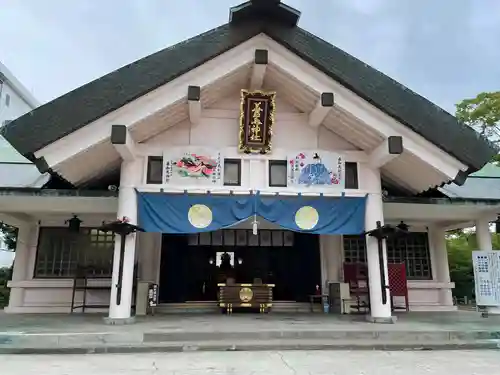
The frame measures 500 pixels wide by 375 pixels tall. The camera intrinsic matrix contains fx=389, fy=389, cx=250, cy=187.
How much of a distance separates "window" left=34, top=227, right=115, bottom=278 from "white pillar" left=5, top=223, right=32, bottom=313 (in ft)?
0.83

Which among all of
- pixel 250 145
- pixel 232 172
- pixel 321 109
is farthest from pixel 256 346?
pixel 321 109

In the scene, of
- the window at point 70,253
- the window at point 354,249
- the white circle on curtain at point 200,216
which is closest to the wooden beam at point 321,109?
the white circle on curtain at point 200,216

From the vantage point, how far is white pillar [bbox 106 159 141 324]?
702cm

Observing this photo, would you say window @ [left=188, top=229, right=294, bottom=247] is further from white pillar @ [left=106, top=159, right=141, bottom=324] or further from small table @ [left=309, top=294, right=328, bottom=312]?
white pillar @ [left=106, top=159, right=141, bottom=324]

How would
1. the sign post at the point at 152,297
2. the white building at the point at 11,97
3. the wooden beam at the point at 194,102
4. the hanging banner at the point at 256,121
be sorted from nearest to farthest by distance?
the wooden beam at the point at 194,102, the hanging banner at the point at 256,121, the sign post at the point at 152,297, the white building at the point at 11,97

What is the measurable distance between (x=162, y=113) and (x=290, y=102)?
9.14 ft

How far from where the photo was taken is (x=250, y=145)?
788cm

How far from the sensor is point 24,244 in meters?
9.81

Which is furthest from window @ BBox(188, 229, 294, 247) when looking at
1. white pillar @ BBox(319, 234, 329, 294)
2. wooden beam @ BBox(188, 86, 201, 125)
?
wooden beam @ BBox(188, 86, 201, 125)

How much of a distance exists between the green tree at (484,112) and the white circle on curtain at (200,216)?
52.4 ft

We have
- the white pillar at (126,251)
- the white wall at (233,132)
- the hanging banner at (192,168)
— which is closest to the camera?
the white pillar at (126,251)

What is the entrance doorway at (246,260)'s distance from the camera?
10.3 m

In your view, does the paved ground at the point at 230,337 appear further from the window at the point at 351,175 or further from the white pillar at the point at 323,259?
the white pillar at the point at 323,259

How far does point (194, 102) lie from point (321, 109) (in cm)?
246
